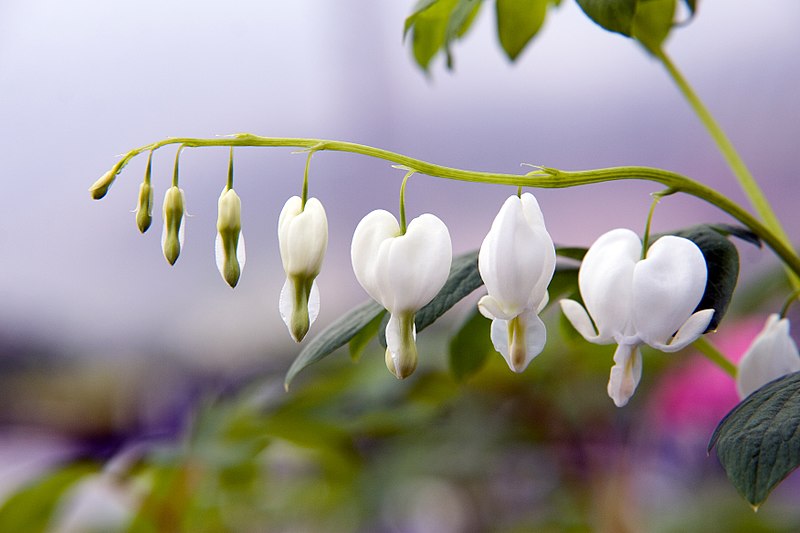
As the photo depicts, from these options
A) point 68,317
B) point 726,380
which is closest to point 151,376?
point 68,317

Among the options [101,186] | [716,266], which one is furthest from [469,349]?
[101,186]

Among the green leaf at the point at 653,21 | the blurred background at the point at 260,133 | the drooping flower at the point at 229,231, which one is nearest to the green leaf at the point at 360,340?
the drooping flower at the point at 229,231

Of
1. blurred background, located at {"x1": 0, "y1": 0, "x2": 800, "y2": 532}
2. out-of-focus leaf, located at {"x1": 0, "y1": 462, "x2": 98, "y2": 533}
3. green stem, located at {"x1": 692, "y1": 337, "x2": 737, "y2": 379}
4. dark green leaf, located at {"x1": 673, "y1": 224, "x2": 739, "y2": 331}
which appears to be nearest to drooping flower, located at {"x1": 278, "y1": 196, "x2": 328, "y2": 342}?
dark green leaf, located at {"x1": 673, "y1": 224, "x2": 739, "y2": 331}

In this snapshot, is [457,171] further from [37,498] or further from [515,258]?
[37,498]

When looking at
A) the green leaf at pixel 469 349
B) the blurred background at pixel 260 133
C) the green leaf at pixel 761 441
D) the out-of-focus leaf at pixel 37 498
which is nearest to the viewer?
the green leaf at pixel 761 441

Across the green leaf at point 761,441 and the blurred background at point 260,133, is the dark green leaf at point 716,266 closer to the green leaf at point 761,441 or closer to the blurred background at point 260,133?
the green leaf at point 761,441

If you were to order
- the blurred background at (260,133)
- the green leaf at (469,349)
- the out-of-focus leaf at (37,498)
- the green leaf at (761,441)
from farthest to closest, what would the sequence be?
the blurred background at (260,133) → the out-of-focus leaf at (37,498) → the green leaf at (469,349) → the green leaf at (761,441)
